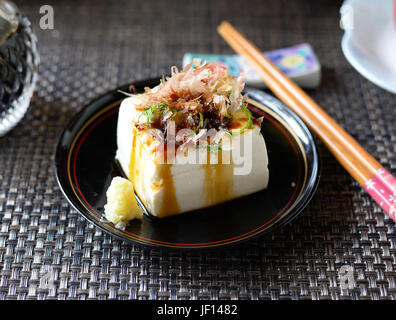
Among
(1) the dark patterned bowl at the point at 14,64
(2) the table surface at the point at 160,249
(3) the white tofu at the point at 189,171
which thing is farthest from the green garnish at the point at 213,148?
(1) the dark patterned bowl at the point at 14,64

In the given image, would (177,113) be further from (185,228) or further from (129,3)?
(129,3)

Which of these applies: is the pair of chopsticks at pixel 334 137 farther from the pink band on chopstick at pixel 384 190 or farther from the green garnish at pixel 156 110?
the green garnish at pixel 156 110

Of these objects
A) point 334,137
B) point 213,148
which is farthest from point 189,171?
point 334,137

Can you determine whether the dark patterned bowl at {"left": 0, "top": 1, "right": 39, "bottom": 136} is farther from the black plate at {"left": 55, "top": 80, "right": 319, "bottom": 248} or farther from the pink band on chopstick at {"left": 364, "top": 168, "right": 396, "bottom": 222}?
the pink band on chopstick at {"left": 364, "top": 168, "right": 396, "bottom": 222}

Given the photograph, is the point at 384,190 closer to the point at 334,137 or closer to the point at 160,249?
the point at 334,137
